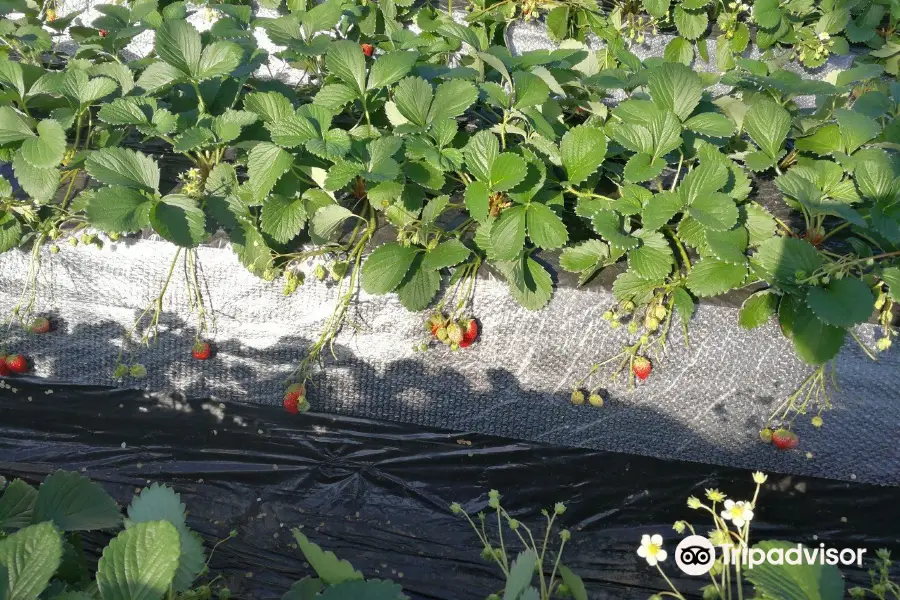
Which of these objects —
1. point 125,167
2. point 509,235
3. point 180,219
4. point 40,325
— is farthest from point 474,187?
point 40,325

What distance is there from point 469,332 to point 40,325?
101 cm

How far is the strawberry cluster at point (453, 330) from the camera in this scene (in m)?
1.46

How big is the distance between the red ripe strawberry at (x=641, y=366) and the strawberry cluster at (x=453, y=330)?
0.34 m

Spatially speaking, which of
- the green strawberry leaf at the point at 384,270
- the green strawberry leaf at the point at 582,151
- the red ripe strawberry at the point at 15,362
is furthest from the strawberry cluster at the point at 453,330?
the red ripe strawberry at the point at 15,362

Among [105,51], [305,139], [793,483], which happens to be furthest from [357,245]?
[793,483]

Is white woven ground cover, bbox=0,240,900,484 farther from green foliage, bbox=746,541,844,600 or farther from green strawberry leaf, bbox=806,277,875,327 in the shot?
green foliage, bbox=746,541,844,600

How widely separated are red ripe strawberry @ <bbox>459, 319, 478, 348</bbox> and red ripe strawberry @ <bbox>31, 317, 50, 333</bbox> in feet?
3.22

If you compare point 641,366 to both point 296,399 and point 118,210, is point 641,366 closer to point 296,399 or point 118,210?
point 296,399

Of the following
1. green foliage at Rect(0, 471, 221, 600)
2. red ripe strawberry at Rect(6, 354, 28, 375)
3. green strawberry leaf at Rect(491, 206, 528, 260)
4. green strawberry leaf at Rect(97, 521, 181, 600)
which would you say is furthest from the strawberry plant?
green strawberry leaf at Rect(97, 521, 181, 600)

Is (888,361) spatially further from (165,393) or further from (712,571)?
(165,393)

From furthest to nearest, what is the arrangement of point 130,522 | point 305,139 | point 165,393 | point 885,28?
point 885,28 → point 165,393 → point 305,139 → point 130,522

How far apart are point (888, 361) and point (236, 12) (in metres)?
1.76

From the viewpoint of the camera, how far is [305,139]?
1.35 metres

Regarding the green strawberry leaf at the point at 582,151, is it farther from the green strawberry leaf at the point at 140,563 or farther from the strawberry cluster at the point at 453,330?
the green strawberry leaf at the point at 140,563
